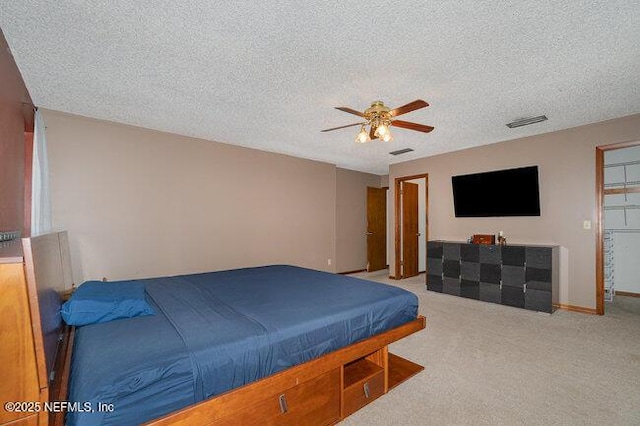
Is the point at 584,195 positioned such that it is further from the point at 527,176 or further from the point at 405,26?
the point at 405,26

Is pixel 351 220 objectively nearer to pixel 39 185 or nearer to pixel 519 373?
pixel 519 373

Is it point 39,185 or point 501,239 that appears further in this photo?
point 501,239

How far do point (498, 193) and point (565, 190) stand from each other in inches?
32.9

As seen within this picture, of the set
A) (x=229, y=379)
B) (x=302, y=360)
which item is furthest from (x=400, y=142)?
(x=229, y=379)

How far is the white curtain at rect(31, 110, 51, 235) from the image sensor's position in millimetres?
2754

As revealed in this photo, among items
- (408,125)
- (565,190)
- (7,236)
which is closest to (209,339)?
(7,236)

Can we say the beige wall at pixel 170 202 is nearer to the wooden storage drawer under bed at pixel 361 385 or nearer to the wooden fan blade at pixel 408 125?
the wooden fan blade at pixel 408 125

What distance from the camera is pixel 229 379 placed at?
1394mm

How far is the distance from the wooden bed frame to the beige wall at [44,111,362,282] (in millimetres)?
2072

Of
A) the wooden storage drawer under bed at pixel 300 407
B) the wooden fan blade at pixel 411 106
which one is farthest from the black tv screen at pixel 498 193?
the wooden storage drawer under bed at pixel 300 407

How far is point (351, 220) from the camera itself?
6641mm

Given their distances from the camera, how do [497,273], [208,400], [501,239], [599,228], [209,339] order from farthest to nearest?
[501,239], [497,273], [599,228], [209,339], [208,400]

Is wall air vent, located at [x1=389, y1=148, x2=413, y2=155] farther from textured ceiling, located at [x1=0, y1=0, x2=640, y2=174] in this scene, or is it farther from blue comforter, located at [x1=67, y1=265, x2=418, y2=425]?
blue comforter, located at [x1=67, y1=265, x2=418, y2=425]

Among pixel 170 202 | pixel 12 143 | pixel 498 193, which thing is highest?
pixel 12 143
